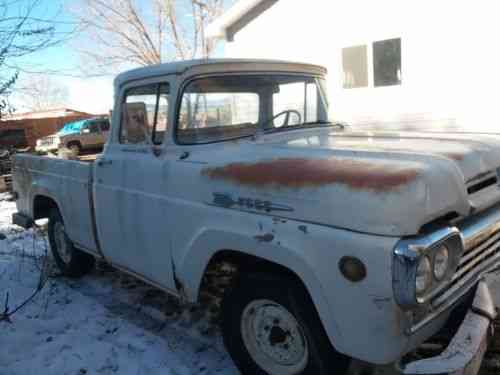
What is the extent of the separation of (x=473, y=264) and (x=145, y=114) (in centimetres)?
242

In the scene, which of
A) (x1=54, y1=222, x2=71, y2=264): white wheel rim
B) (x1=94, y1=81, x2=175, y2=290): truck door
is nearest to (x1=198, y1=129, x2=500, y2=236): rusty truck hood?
(x1=94, y1=81, x2=175, y2=290): truck door

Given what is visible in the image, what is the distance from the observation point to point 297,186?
224cm

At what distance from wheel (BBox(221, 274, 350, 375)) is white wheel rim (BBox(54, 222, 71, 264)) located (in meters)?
2.77

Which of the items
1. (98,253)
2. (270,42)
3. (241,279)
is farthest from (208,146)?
(270,42)

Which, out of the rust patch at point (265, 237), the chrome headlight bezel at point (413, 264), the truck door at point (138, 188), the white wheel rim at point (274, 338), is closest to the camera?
the chrome headlight bezel at point (413, 264)

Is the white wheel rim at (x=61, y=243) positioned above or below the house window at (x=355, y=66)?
below

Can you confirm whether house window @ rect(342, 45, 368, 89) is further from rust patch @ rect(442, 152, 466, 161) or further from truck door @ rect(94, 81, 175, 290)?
rust patch @ rect(442, 152, 466, 161)

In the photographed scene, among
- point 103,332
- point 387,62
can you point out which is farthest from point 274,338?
point 387,62

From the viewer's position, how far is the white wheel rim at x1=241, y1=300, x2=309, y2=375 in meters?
2.53

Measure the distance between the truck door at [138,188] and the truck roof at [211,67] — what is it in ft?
0.30

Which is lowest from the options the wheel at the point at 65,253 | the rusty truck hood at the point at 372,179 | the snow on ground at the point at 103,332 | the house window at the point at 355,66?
the snow on ground at the point at 103,332

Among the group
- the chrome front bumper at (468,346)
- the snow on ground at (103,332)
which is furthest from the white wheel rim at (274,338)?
the chrome front bumper at (468,346)

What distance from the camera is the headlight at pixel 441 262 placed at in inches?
78.6

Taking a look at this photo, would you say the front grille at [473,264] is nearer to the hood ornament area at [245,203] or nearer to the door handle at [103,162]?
the hood ornament area at [245,203]
